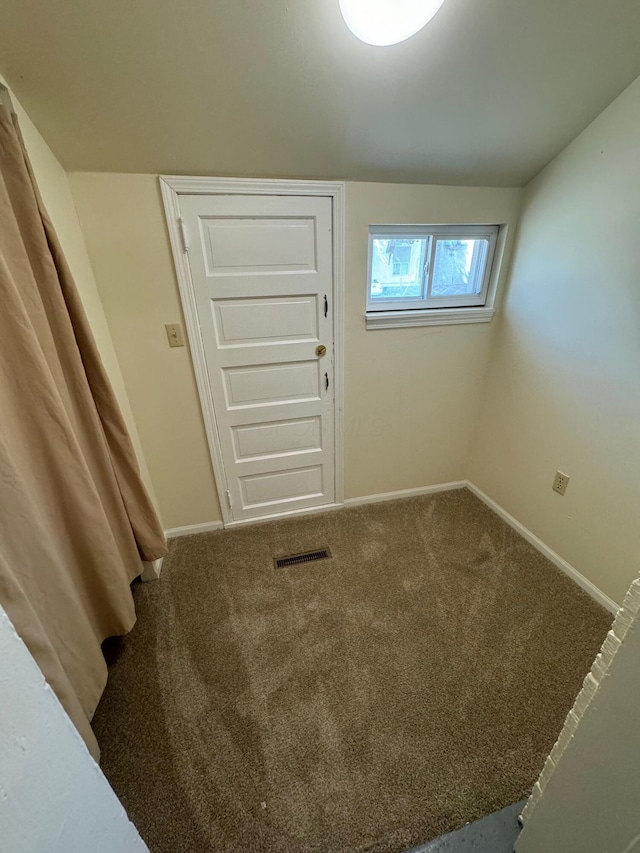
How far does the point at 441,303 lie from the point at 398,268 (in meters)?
0.33

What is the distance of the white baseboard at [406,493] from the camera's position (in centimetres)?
224

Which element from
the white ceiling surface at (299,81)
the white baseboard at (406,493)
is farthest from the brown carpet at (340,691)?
the white ceiling surface at (299,81)

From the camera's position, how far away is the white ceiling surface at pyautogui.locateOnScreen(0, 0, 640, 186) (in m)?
0.95

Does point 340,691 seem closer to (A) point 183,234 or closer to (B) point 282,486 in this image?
(B) point 282,486

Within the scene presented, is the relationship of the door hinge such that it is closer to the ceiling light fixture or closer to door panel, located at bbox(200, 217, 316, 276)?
door panel, located at bbox(200, 217, 316, 276)

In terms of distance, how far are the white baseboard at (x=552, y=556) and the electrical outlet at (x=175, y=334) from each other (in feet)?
7.03

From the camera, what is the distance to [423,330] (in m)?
1.89

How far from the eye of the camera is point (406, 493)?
2.31 meters

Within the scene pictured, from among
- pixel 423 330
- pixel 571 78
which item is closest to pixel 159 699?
pixel 423 330

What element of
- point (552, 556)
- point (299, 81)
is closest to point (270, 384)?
point (299, 81)

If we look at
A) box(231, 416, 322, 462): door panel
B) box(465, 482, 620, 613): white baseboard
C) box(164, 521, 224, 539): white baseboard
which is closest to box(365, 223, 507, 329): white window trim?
box(231, 416, 322, 462): door panel

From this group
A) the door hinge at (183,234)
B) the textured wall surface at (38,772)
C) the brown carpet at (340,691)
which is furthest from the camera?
the door hinge at (183,234)

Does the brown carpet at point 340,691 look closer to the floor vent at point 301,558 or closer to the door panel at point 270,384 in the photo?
the floor vent at point 301,558

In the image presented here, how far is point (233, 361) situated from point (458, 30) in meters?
1.46
